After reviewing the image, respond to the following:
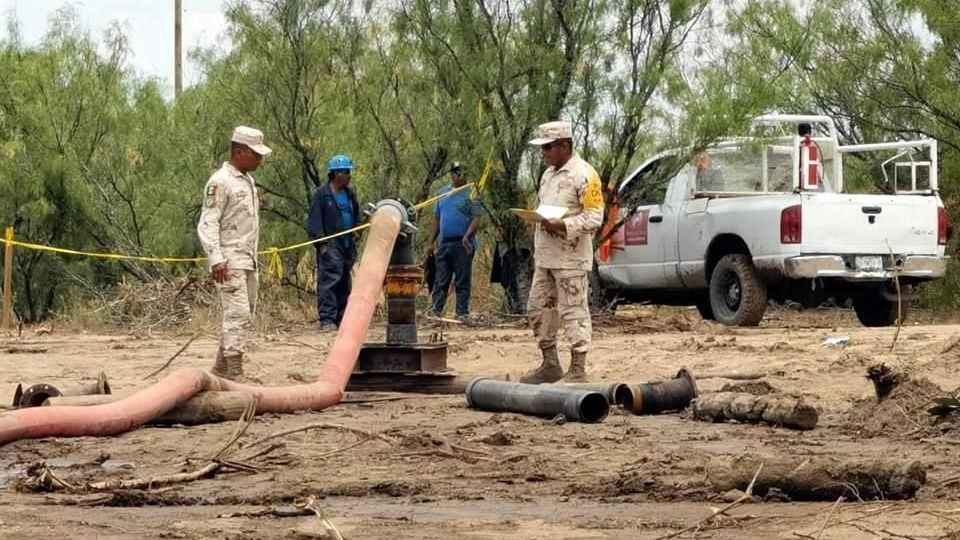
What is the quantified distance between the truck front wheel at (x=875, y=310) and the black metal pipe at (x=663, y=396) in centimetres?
797

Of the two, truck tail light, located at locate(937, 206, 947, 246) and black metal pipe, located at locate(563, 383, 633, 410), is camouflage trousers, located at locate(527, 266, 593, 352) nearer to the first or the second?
black metal pipe, located at locate(563, 383, 633, 410)

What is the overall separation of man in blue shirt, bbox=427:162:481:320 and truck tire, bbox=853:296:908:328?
4044 millimetres

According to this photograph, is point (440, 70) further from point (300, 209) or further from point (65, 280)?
point (65, 280)

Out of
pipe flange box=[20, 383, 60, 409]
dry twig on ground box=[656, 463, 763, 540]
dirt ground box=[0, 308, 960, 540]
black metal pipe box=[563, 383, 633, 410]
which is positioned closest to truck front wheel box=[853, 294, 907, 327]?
dirt ground box=[0, 308, 960, 540]

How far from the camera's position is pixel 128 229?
25.0 m

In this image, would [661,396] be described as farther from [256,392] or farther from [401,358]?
[256,392]

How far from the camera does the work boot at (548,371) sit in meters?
12.0

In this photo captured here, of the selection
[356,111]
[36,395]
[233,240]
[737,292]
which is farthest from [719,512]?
[356,111]

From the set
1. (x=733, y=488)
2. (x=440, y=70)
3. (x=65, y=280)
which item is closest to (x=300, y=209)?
(x=440, y=70)

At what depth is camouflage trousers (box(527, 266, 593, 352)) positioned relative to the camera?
1188 cm

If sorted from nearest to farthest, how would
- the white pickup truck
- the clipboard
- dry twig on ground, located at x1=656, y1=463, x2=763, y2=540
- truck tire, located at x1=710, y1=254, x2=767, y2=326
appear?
dry twig on ground, located at x1=656, y1=463, x2=763, y2=540, the clipboard, the white pickup truck, truck tire, located at x1=710, y1=254, x2=767, y2=326

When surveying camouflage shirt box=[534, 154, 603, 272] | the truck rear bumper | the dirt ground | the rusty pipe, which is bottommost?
the dirt ground

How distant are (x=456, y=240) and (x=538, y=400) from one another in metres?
9.10

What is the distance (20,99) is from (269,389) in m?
16.7
